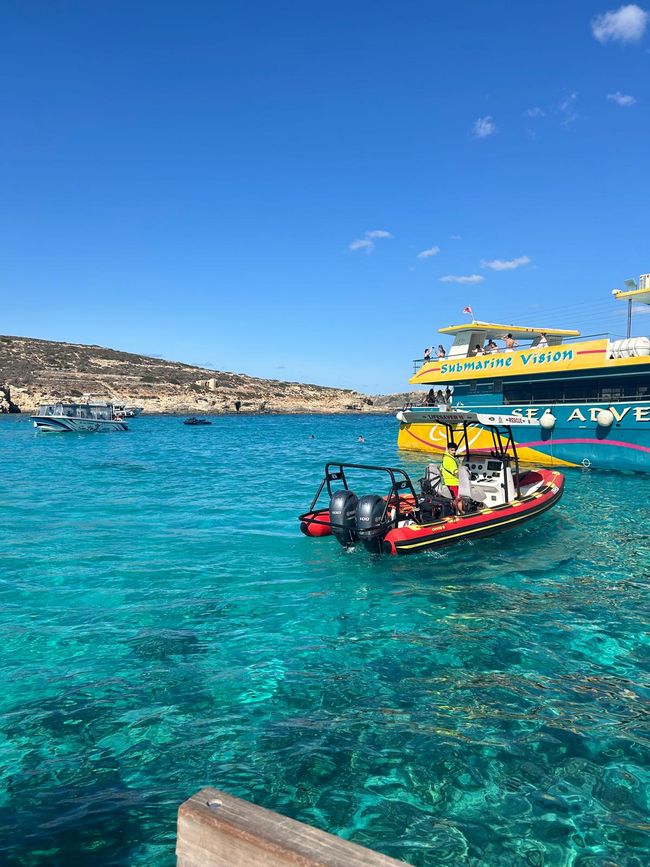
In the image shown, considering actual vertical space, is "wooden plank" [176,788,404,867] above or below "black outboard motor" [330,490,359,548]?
above

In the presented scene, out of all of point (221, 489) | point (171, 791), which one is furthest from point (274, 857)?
point (221, 489)

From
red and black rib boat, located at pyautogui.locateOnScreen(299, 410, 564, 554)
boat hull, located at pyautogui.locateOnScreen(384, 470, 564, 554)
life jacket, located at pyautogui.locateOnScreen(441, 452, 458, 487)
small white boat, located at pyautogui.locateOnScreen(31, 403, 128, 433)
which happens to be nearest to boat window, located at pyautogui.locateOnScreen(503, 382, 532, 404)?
red and black rib boat, located at pyautogui.locateOnScreen(299, 410, 564, 554)

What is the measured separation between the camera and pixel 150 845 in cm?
427

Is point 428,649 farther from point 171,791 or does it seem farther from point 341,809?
point 171,791

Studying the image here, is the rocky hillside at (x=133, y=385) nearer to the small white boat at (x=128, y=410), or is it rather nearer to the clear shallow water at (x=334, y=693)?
the small white boat at (x=128, y=410)

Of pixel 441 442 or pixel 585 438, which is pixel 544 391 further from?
pixel 441 442

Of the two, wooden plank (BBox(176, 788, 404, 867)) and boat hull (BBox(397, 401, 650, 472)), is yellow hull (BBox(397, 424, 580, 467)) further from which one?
wooden plank (BBox(176, 788, 404, 867))

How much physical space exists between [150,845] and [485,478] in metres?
13.2

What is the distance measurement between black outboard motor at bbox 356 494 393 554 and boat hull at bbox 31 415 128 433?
47.5 metres

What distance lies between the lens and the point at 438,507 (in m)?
13.2

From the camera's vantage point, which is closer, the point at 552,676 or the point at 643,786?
the point at 643,786

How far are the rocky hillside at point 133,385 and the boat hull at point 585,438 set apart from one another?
69.9 meters

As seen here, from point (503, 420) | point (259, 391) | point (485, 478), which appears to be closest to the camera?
point (503, 420)

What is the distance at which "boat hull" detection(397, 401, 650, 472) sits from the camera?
77.6ft
